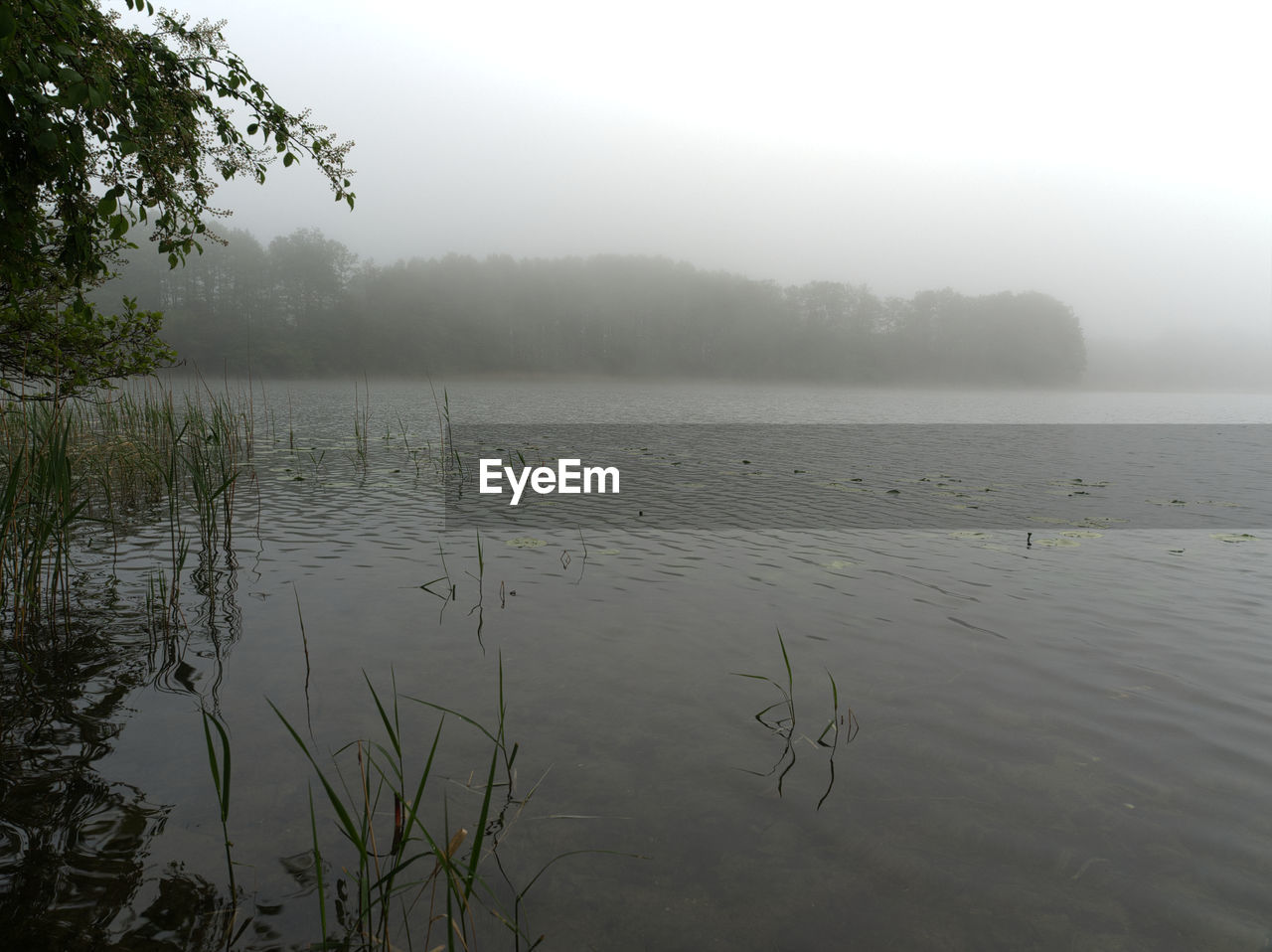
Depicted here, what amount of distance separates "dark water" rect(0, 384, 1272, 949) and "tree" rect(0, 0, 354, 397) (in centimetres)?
266

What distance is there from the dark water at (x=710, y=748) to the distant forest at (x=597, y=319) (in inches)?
4103

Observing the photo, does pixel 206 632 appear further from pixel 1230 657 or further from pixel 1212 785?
pixel 1230 657

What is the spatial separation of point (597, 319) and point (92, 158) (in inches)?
5390

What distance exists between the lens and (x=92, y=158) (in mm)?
6227

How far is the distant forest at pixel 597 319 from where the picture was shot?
111 m

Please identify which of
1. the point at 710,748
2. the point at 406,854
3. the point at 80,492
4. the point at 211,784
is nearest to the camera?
the point at 406,854

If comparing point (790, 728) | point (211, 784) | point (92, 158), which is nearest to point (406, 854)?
point (211, 784)

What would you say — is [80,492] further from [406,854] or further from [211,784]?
[406,854]

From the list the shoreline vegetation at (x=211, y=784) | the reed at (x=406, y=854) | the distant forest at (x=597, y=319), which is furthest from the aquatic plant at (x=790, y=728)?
the distant forest at (x=597, y=319)

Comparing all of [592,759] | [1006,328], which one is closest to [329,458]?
[592,759]

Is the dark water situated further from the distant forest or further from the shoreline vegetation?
the distant forest

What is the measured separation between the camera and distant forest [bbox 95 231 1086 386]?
11131cm

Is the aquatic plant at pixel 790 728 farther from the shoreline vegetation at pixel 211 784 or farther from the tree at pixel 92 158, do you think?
the tree at pixel 92 158

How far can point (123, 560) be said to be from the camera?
27.9 feet
